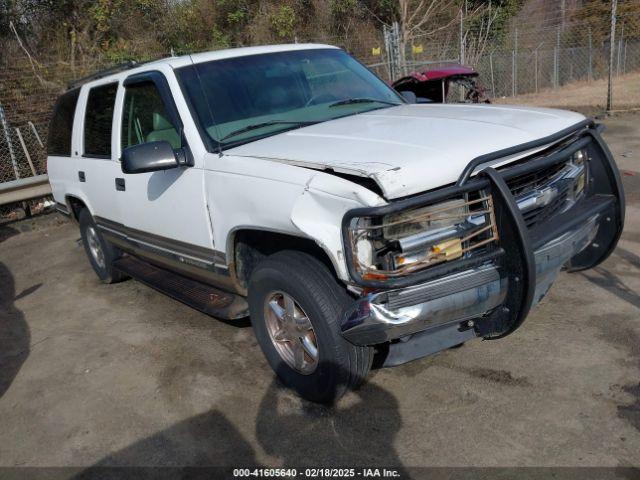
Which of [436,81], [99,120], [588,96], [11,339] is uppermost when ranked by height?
[99,120]

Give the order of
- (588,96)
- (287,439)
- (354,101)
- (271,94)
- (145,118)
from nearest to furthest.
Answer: (287,439)
(271,94)
(354,101)
(145,118)
(588,96)

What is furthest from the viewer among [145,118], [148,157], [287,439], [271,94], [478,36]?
[478,36]

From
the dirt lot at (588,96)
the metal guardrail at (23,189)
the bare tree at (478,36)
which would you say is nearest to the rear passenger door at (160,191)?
the metal guardrail at (23,189)

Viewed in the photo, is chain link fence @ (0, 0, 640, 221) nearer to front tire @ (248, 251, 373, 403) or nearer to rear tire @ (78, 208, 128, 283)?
rear tire @ (78, 208, 128, 283)

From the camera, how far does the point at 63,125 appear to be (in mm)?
5863

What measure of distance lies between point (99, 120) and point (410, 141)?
3.09m

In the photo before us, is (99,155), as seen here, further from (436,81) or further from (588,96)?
(588,96)

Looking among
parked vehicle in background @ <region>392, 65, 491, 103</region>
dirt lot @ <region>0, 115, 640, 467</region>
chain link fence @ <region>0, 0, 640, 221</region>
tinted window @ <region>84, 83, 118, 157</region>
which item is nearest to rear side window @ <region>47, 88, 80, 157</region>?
tinted window @ <region>84, 83, 118, 157</region>

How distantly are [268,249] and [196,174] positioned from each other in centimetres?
64

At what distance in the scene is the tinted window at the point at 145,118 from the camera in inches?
159

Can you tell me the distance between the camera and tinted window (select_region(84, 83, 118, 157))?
15.6ft

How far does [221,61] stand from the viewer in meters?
4.09

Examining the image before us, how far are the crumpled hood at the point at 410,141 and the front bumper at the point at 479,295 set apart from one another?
0.20m

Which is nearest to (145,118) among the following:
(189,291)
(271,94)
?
(271,94)
